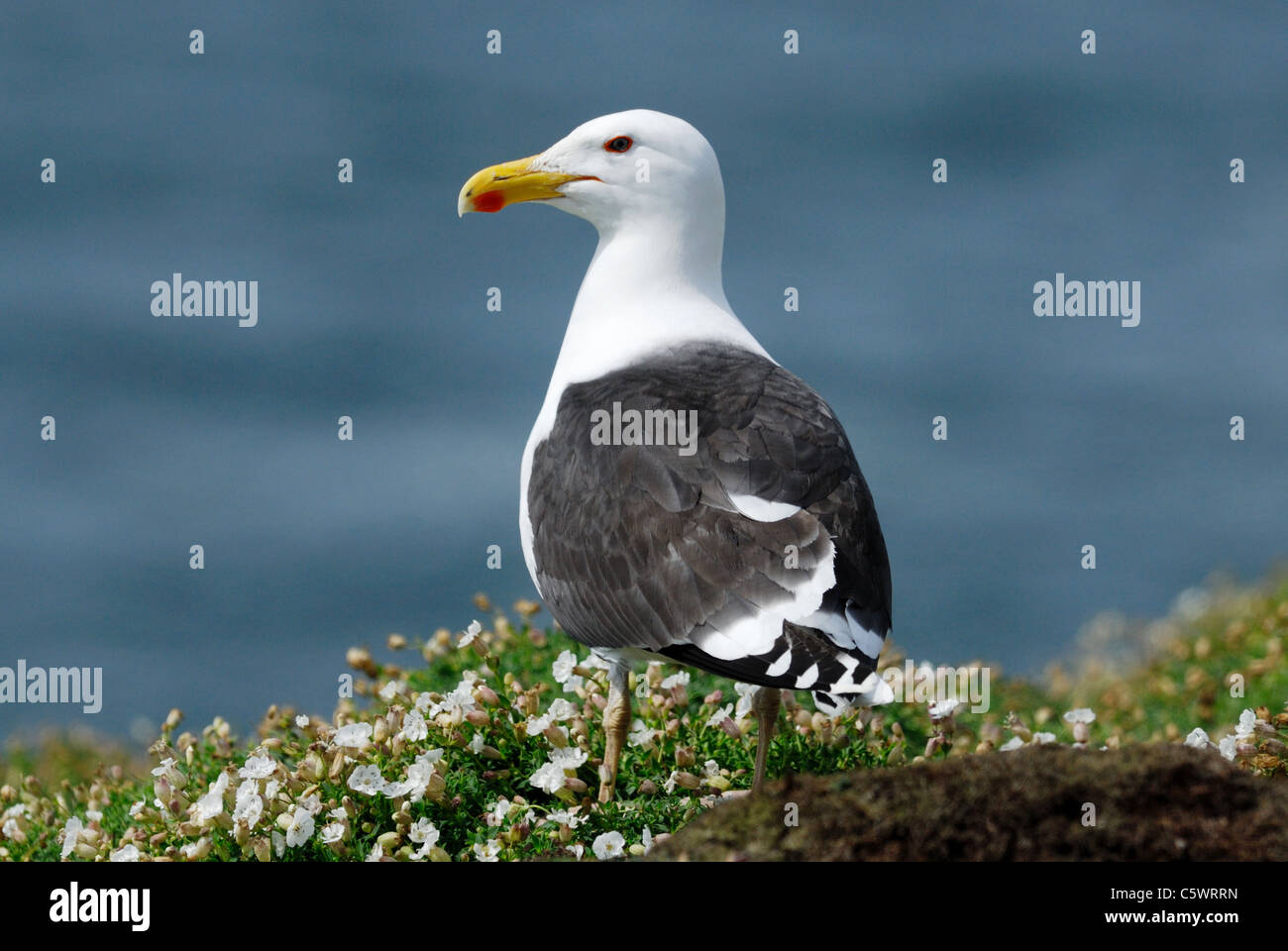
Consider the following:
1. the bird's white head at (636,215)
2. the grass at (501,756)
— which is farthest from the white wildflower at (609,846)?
the bird's white head at (636,215)

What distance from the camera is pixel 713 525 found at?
7.27m

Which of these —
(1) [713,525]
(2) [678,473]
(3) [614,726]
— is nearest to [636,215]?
(2) [678,473]

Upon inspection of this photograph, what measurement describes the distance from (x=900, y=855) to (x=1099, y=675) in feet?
24.0

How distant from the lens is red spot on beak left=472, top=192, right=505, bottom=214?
32.1 feet

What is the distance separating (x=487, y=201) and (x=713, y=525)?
350 cm

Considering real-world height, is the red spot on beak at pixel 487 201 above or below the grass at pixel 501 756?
above

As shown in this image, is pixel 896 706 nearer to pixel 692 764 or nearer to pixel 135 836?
pixel 692 764

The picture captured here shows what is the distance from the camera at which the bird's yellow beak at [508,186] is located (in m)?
9.68

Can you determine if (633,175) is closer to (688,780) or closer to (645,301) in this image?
(645,301)

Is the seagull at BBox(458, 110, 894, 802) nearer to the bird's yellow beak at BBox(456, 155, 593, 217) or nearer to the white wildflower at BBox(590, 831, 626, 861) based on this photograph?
the bird's yellow beak at BBox(456, 155, 593, 217)

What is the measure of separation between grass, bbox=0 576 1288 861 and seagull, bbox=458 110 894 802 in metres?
0.47

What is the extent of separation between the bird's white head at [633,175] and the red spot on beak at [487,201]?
0.10 meters

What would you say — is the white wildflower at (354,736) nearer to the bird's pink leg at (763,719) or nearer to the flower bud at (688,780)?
the flower bud at (688,780)
